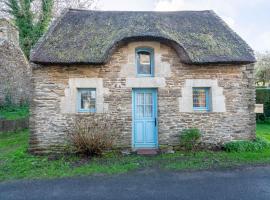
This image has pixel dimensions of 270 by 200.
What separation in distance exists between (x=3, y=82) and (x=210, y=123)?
1367 centimetres

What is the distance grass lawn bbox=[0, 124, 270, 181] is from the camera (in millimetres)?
6918

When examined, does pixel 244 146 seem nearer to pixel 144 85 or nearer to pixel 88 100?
Result: pixel 144 85

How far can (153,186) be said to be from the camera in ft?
19.1

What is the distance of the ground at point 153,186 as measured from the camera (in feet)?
17.3

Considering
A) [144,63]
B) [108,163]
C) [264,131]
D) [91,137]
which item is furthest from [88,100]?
[264,131]

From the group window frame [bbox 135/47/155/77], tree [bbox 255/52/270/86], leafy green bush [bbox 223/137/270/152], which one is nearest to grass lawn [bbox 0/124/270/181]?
leafy green bush [bbox 223/137/270/152]

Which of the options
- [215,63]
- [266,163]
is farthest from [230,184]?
[215,63]

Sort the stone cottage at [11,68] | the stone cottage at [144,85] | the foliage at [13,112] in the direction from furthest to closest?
the stone cottage at [11,68] < the foliage at [13,112] < the stone cottage at [144,85]

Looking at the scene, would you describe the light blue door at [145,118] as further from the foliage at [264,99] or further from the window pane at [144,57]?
the foliage at [264,99]

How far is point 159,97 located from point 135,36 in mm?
2357

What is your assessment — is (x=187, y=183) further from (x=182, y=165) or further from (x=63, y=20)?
(x=63, y=20)

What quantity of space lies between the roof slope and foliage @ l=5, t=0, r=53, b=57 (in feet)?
27.6

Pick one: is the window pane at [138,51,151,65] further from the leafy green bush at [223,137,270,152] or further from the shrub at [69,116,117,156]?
the leafy green bush at [223,137,270,152]

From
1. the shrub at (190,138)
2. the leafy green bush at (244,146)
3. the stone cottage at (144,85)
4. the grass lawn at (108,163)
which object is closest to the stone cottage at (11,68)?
the stone cottage at (144,85)
